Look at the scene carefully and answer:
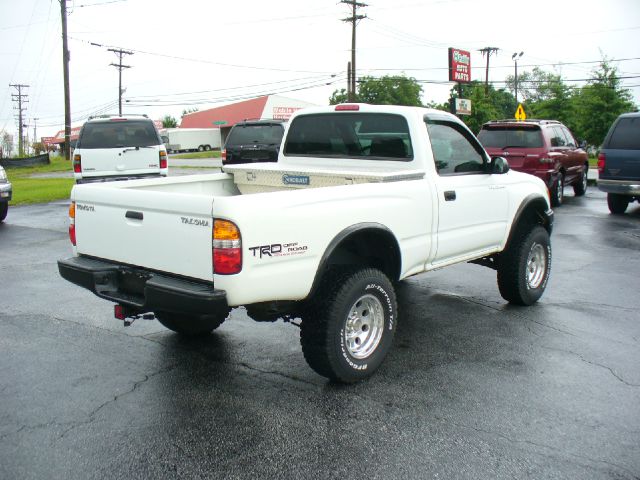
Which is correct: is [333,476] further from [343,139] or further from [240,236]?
[343,139]

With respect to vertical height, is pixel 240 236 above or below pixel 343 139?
below

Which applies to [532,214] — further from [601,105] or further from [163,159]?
[601,105]

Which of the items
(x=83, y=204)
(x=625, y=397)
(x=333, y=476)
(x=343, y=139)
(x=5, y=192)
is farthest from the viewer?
(x=5, y=192)

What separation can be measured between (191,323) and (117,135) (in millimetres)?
9819

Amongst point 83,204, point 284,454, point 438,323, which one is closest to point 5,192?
point 83,204

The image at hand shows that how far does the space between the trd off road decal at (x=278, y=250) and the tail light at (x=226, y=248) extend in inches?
3.8

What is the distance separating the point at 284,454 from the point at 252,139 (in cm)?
1473

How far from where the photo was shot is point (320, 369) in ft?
14.6

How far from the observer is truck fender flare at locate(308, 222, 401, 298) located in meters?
4.26

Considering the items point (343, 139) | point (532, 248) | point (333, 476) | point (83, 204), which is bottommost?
point (333, 476)

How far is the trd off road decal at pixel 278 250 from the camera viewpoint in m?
3.89

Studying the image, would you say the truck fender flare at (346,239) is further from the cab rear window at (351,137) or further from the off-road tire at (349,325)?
the cab rear window at (351,137)

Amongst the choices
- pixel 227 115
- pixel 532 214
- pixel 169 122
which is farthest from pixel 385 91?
pixel 532 214

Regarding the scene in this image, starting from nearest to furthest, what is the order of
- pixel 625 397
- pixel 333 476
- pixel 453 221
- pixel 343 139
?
pixel 333 476
pixel 625 397
pixel 453 221
pixel 343 139
